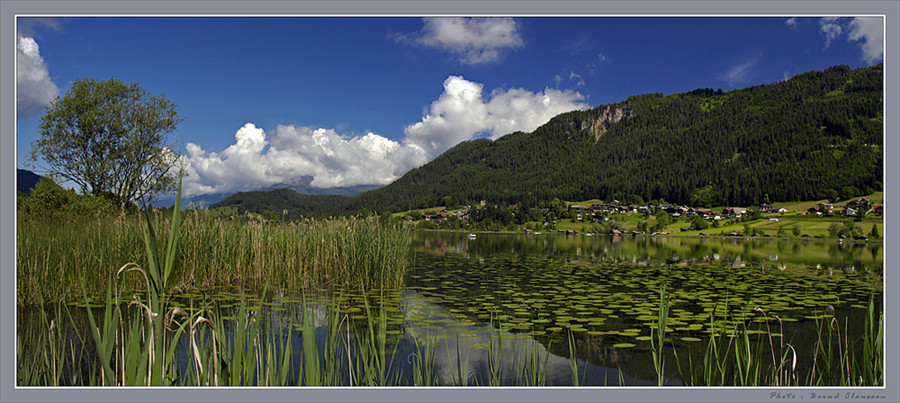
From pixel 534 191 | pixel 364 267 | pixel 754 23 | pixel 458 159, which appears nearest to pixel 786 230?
pixel 364 267

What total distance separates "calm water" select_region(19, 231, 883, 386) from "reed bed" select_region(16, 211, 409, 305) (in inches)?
32.3

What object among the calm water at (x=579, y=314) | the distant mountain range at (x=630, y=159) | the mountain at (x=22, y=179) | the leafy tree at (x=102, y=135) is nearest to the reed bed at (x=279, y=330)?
the calm water at (x=579, y=314)

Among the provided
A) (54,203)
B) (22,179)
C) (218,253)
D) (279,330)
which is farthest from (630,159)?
(22,179)

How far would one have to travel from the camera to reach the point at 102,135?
14820mm

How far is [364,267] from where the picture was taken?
36.2 ft

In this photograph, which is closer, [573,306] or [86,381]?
[86,381]

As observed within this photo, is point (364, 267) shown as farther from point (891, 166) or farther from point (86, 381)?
point (891, 166)

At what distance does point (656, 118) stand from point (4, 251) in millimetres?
188907

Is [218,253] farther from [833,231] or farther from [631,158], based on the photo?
[631,158]

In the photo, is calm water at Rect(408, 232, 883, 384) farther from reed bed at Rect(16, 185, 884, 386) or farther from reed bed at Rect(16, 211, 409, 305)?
reed bed at Rect(16, 211, 409, 305)

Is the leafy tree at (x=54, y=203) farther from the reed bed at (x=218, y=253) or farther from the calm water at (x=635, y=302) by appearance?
the calm water at (x=635, y=302)

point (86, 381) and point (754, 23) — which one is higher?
point (754, 23)

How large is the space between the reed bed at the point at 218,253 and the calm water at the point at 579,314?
821 millimetres

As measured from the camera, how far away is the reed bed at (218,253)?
22.9 ft
